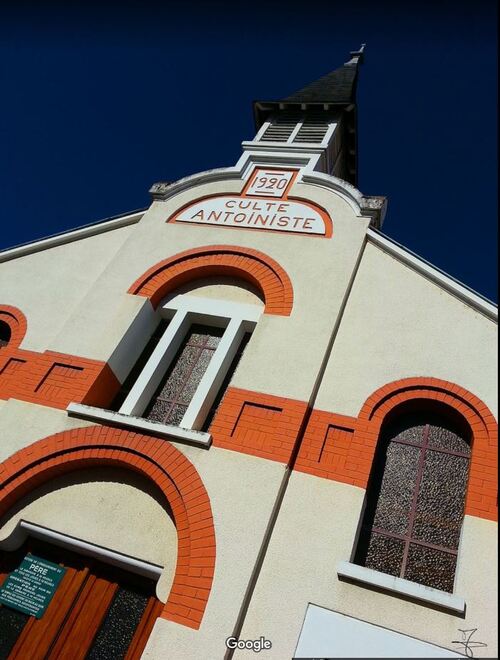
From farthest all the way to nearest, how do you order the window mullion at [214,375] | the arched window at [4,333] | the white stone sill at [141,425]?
the arched window at [4,333]
the window mullion at [214,375]
the white stone sill at [141,425]

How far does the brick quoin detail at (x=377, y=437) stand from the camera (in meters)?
5.44

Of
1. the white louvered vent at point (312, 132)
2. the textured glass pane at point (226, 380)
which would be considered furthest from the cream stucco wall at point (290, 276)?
the white louvered vent at point (312, 132)

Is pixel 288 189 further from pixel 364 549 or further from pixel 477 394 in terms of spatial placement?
pixel 364 549

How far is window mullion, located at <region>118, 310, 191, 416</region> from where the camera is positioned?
7.01m

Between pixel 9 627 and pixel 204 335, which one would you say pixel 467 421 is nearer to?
pixel 204 335

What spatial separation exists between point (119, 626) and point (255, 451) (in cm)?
264

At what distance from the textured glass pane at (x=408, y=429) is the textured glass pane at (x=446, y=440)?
14 cm

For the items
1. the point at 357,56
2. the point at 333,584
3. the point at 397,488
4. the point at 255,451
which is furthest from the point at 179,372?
the point at 357,56

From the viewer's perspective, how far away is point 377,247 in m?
8.05

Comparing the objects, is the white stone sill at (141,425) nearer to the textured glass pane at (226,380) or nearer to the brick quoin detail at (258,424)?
the brick quoin detail at (258,424)

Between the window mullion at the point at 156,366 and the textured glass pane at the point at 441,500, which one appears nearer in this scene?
the textured glass pane at the point at 441,500

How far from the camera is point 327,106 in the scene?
42.0 ft

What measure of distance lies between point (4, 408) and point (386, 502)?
5720mm

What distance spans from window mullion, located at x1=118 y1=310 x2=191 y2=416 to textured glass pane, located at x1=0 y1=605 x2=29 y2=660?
2.79 metres
